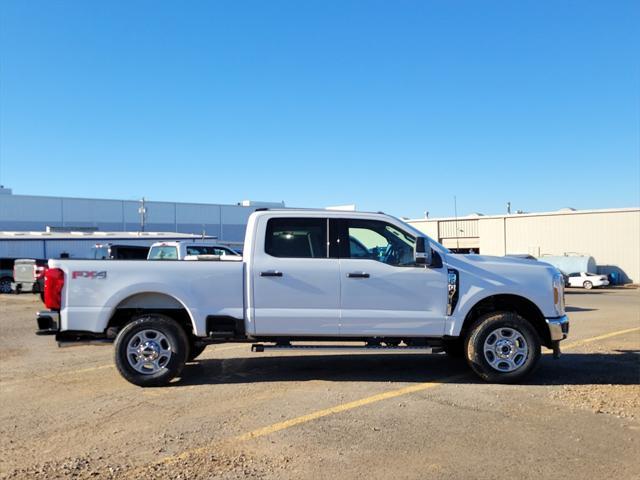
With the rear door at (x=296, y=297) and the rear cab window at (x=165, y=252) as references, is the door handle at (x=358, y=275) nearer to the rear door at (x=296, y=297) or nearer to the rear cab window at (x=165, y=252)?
the rear door at (x=296, y=297)

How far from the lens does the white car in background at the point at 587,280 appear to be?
3623cm

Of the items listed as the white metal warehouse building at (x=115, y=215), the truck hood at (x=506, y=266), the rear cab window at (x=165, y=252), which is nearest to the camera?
the truck hood at (x=506, y=266)

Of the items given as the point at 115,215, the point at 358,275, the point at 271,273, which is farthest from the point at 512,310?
the point at 115,215

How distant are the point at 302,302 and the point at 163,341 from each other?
1.74 metres

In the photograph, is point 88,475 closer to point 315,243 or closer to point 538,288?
point 315,243

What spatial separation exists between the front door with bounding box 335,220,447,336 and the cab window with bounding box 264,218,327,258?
1.23 feet

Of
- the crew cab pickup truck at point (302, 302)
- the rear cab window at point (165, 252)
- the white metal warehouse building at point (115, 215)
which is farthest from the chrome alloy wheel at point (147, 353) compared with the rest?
the white metal warehouse building at point (115, 215)

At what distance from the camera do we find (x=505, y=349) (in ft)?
22.5

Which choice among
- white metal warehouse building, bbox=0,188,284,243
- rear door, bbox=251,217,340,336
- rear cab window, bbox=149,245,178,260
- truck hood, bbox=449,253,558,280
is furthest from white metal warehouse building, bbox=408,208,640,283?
rear door, bbox=251,217,340,336

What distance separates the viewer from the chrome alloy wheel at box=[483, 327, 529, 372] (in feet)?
22.4

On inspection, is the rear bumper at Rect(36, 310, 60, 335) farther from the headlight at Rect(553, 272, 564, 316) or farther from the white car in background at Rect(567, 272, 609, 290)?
the white car in background at Rect(567, 272, 609, 290)

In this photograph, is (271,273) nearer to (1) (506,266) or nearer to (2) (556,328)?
(1) (506,266)

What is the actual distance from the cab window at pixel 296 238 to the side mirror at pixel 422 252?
1.10 m

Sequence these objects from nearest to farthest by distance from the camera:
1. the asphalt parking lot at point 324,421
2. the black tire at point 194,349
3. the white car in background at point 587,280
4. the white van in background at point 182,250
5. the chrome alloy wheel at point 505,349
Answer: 1. the asphalt parking lot at point 324,421
2. the chrome alloy wheel at point 505,349
3. the black tire at point 194,349
4. the white van in background at point 182,250
5. the white car in background at point 587,280
